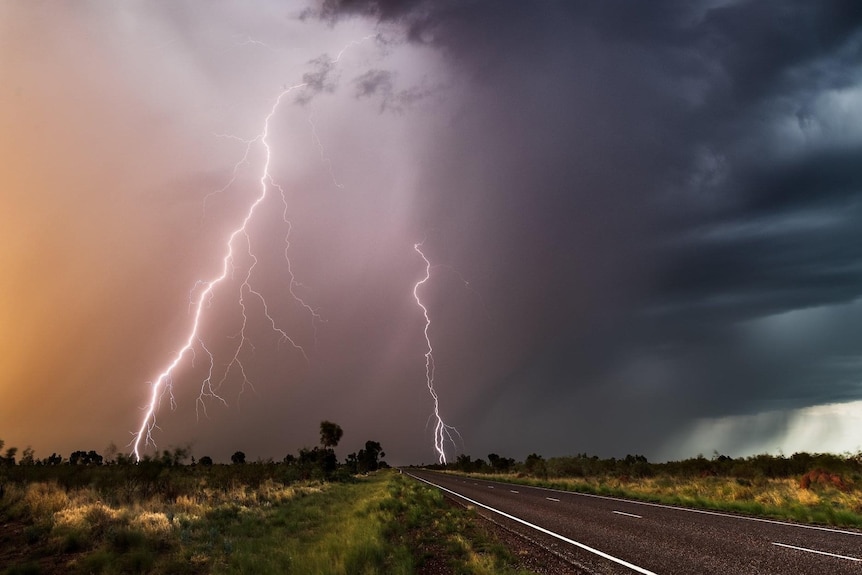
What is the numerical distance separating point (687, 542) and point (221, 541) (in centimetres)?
1076

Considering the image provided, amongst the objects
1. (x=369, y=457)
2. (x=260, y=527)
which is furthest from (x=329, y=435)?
(x=260, y=527)

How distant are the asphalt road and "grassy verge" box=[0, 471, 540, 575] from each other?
1.53m

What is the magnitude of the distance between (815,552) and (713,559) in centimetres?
204

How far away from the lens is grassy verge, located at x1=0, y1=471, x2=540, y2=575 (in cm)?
830

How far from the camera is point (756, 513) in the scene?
556 inches

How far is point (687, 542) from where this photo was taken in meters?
8.88

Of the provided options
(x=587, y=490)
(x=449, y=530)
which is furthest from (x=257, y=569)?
(x=587, y=490)

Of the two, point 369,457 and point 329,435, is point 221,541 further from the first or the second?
point 369,457

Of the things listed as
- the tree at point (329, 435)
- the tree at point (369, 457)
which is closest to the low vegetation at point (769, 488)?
the tree at point (329, 435)

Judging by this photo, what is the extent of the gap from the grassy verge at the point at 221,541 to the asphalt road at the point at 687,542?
1.53m

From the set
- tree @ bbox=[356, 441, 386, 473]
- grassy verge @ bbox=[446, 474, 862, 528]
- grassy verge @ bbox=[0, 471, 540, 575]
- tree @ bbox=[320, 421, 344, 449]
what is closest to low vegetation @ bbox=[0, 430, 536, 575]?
grassy verge @ bbox=[0, 471, 540, 575]

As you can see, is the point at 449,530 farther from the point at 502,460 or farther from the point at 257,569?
the point at 502,460

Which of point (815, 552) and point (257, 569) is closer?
point (815, 552)

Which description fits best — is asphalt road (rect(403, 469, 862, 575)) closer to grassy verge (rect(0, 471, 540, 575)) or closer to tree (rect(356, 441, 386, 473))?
grassy verge (rect(0, 471, 540, 575))
